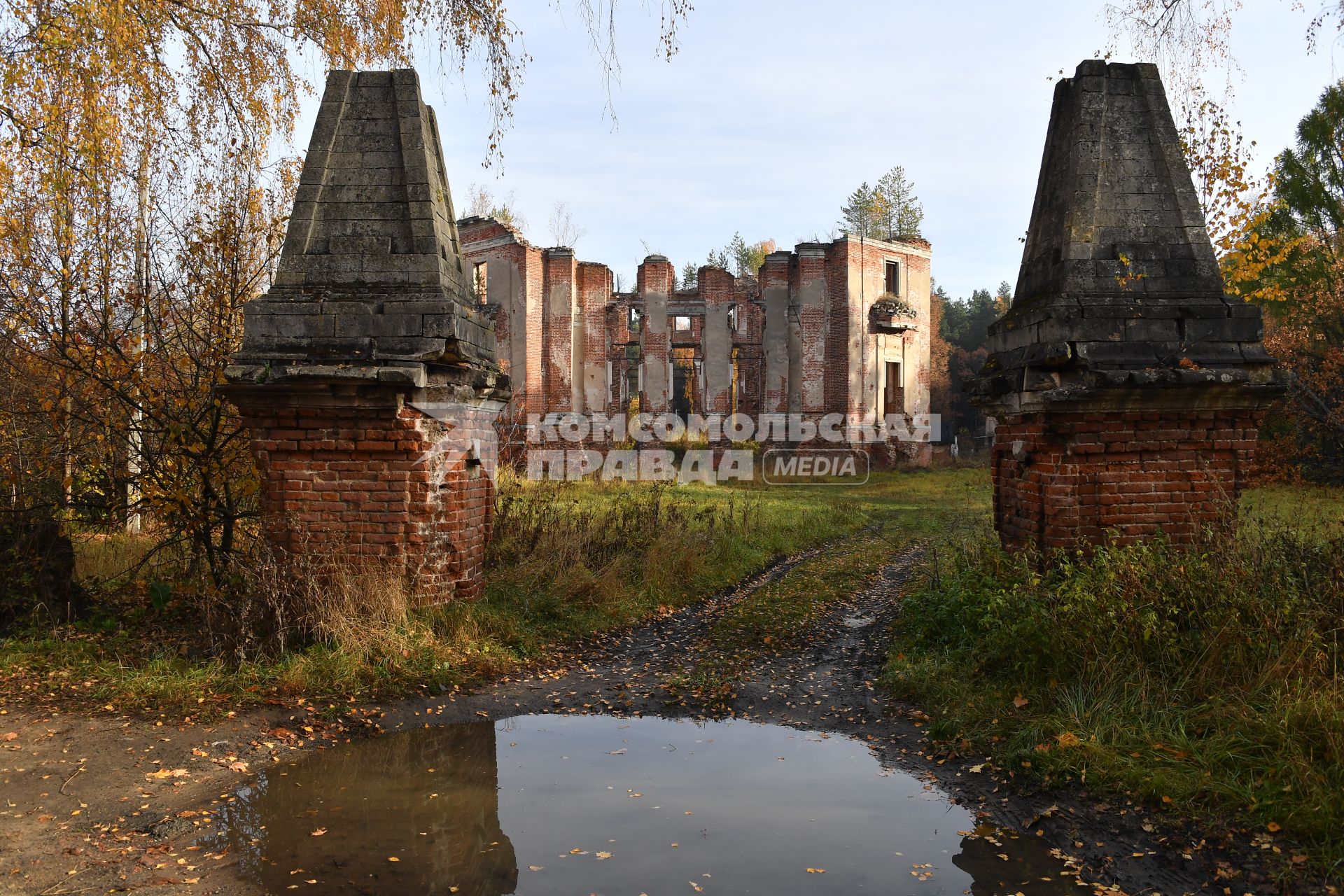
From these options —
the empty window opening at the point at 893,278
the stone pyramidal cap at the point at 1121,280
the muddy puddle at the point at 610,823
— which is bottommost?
the muddy puddle at the point at 610,823

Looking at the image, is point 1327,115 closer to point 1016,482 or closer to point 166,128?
point 1016,482

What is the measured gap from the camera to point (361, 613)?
6215 mm

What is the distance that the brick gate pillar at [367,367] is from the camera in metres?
6.38

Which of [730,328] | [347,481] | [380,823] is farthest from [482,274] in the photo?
[380,823]

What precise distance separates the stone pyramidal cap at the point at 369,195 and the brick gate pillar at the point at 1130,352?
5.06 metres

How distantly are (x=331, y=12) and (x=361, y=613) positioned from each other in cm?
617

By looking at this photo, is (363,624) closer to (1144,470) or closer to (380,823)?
(380,823)

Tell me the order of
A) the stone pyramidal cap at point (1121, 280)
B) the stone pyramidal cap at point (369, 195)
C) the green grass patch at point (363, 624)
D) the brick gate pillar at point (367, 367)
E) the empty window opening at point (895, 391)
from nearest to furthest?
the green grass patch at point (363, 624)
the stone pyramidal cap at point (1121, 280)
the brick gate pillar at point (367, 367)
the stone pyramidal cap at point (369, 195)
the empty window opening at point (895, 391)

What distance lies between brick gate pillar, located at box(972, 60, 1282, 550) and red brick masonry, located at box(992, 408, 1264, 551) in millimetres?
10

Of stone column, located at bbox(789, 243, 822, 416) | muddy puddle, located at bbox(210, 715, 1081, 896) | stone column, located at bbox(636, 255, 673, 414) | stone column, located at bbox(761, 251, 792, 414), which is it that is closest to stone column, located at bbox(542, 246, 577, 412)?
stone column, located at bbox(636, 255, 673, 414)

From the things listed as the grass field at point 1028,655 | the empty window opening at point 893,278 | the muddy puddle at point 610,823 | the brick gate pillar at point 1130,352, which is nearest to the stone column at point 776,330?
the empty window opening at point 893,278

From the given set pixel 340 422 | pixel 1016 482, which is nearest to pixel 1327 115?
pixel 1016 482

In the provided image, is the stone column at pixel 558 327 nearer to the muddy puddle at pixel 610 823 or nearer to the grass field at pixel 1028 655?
the grass field at pixel 1028 655

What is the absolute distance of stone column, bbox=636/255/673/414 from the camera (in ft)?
106
